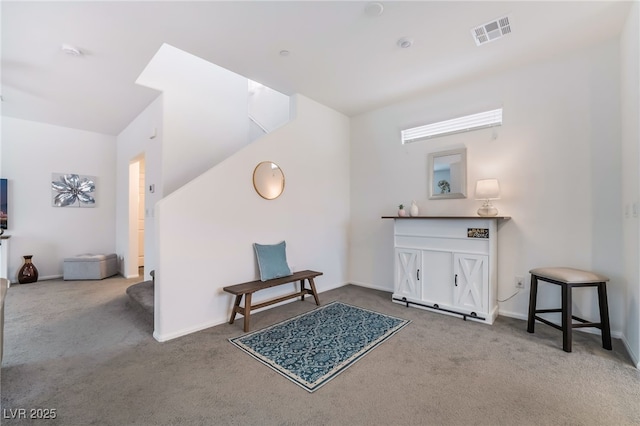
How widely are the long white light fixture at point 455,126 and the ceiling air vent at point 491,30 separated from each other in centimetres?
97

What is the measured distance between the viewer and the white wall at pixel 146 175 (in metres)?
3.83

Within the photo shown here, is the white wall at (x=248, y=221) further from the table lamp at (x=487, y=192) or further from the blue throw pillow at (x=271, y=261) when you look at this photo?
the table lamp at (x=487, y=192)

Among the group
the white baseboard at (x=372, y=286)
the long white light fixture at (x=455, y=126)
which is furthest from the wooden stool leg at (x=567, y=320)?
the white baseboard at (x=372, y=286)

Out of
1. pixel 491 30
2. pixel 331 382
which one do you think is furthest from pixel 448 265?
pixel 491 30

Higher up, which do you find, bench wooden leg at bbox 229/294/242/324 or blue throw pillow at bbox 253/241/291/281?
blue throw pillow at bbox 253/241/291/281

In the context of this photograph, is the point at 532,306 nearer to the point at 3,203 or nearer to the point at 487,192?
the point at 487,192

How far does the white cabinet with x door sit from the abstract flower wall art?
19.7ft

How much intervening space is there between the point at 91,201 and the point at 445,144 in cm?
666

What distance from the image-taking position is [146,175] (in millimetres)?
4145

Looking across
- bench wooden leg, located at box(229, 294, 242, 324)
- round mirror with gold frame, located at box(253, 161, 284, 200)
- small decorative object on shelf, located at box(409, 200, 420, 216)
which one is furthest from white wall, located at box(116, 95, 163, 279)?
small decorative object on shelf, located at box(409, 200, 420, 216)

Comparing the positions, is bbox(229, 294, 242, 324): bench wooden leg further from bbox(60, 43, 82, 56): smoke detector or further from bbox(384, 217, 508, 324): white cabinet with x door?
bbox(60, 43, 82, 56): smoke detector

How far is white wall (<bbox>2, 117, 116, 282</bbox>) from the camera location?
4.83 metres

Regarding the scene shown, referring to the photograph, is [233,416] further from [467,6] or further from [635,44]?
[635,44]

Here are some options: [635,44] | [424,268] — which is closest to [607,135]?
[635,44]
